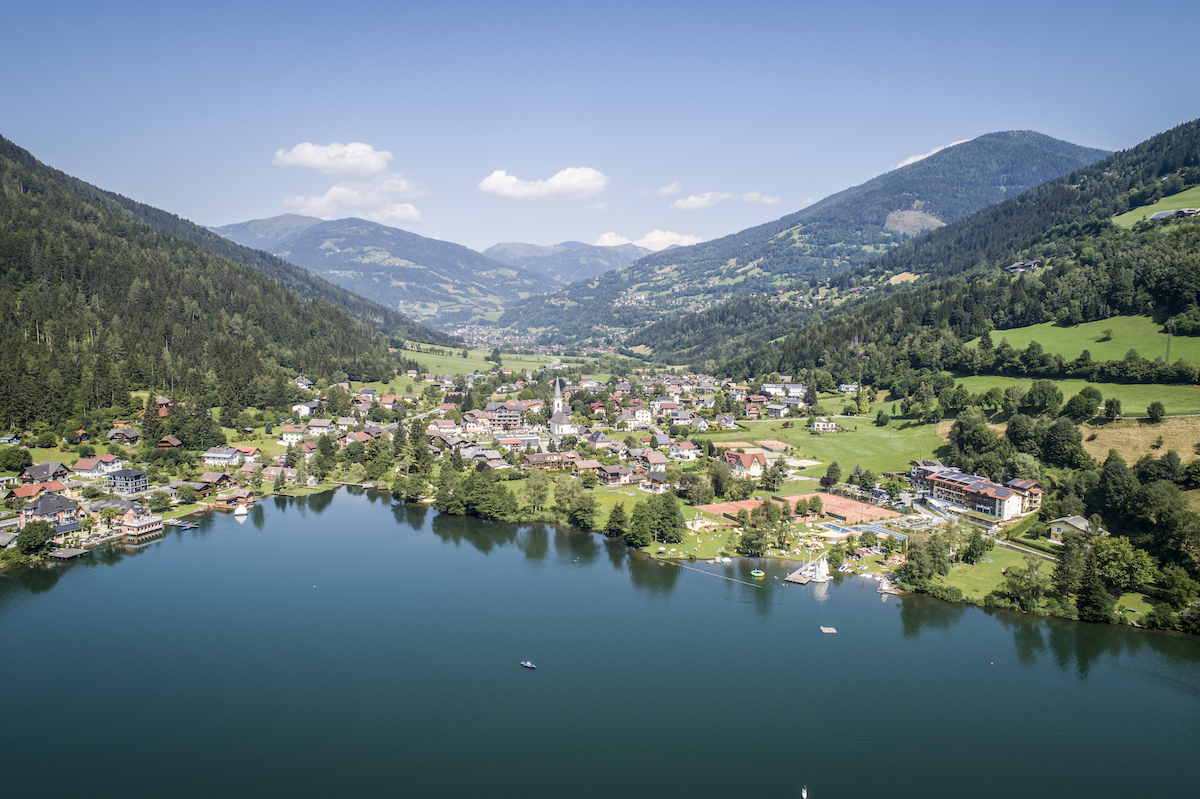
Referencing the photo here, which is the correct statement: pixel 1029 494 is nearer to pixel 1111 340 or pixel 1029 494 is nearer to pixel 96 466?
pixel 1111 340

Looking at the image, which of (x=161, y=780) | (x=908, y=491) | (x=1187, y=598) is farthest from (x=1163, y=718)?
(x=161, y=780)

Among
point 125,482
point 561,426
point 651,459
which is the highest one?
point 561,426

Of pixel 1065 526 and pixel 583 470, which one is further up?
pixel 1065 526

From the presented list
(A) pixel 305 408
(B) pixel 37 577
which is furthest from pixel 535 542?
(A) pixel 305 408

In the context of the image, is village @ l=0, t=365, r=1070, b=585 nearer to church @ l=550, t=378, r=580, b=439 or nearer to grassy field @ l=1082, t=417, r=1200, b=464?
church @ l=550, t=378, r=580, b=439

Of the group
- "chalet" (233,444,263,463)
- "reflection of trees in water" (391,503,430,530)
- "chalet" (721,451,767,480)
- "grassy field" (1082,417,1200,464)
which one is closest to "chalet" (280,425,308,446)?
"chalet" (233,444,263,463)
